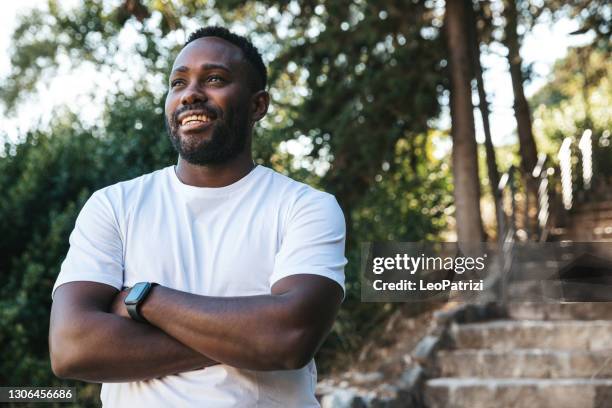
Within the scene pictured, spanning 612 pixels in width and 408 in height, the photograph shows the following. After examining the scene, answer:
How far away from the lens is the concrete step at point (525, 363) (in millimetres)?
6649

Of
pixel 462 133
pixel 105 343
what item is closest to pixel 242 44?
pixel 105 343

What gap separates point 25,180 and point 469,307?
4565mm

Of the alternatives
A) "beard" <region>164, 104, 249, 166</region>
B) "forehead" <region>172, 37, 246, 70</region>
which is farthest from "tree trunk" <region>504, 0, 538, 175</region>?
"beard" <region>164, 104, 249, 166</region>

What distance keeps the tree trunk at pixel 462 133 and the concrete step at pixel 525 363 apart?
2.14 m

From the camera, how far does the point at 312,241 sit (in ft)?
7.02

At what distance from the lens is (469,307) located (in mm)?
8031

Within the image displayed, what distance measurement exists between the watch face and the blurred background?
4.19 metres

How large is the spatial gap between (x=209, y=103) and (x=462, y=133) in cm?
717

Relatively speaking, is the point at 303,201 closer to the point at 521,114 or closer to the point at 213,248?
the point at 213,248

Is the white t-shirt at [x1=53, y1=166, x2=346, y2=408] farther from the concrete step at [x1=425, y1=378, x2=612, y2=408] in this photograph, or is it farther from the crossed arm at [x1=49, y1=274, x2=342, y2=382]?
the concrete step at [x1=425, y1=378, x2=612, y2=408]

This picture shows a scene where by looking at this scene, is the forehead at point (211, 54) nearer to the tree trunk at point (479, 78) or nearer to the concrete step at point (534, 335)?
the concrete step at point (534, 335)

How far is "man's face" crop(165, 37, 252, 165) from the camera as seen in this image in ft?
7.68

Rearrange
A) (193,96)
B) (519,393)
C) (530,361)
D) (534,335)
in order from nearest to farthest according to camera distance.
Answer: (193,96)
(519,393)
(530,361)
(534,335)

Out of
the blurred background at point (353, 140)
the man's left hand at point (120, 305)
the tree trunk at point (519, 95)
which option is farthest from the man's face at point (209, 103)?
the tree trunk at point (519, 95)
